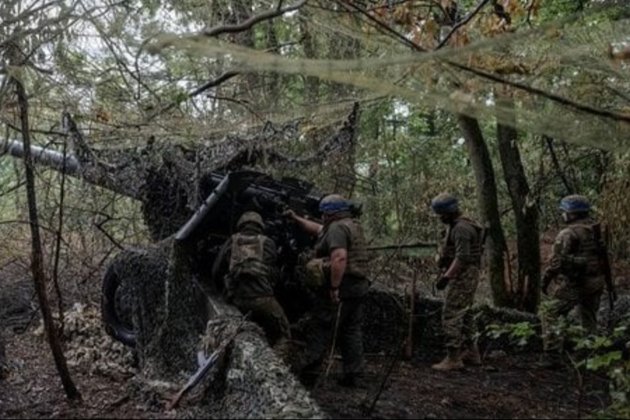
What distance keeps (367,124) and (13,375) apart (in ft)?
29.7

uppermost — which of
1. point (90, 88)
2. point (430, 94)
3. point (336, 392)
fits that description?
point (90, 88)

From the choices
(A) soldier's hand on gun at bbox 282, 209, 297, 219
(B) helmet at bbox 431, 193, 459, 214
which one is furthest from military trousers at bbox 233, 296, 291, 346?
(B) helmet at bbox 431, 193, 459, 214

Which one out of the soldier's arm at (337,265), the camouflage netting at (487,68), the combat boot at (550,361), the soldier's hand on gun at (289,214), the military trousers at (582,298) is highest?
the camouflage netting at (487,68)

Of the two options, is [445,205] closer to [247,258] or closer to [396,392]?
[396,392]

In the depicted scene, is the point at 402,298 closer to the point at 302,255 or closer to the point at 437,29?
the point at 302,255

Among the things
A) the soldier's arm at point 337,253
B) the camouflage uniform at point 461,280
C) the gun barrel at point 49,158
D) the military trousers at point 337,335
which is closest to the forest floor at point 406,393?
the military trousers at point 337,335

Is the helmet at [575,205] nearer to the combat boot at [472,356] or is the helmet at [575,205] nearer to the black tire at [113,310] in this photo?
the combat boot at [472,356]

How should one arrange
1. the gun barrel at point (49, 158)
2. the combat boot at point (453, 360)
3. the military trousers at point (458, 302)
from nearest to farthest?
1. the military trousers at point (458, 302)
2. the combat boot at point (453, 360)
3. the gun barrel at point (49, 158)

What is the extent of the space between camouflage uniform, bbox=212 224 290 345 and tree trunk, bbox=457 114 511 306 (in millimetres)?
4263

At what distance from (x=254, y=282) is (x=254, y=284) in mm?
20

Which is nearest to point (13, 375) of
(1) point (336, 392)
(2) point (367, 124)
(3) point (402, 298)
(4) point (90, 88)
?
(4) point (90, 88)

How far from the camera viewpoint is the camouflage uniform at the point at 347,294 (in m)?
6.95

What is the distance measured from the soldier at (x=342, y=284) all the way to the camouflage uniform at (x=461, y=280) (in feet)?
3.54

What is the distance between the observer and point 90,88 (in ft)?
24.2
